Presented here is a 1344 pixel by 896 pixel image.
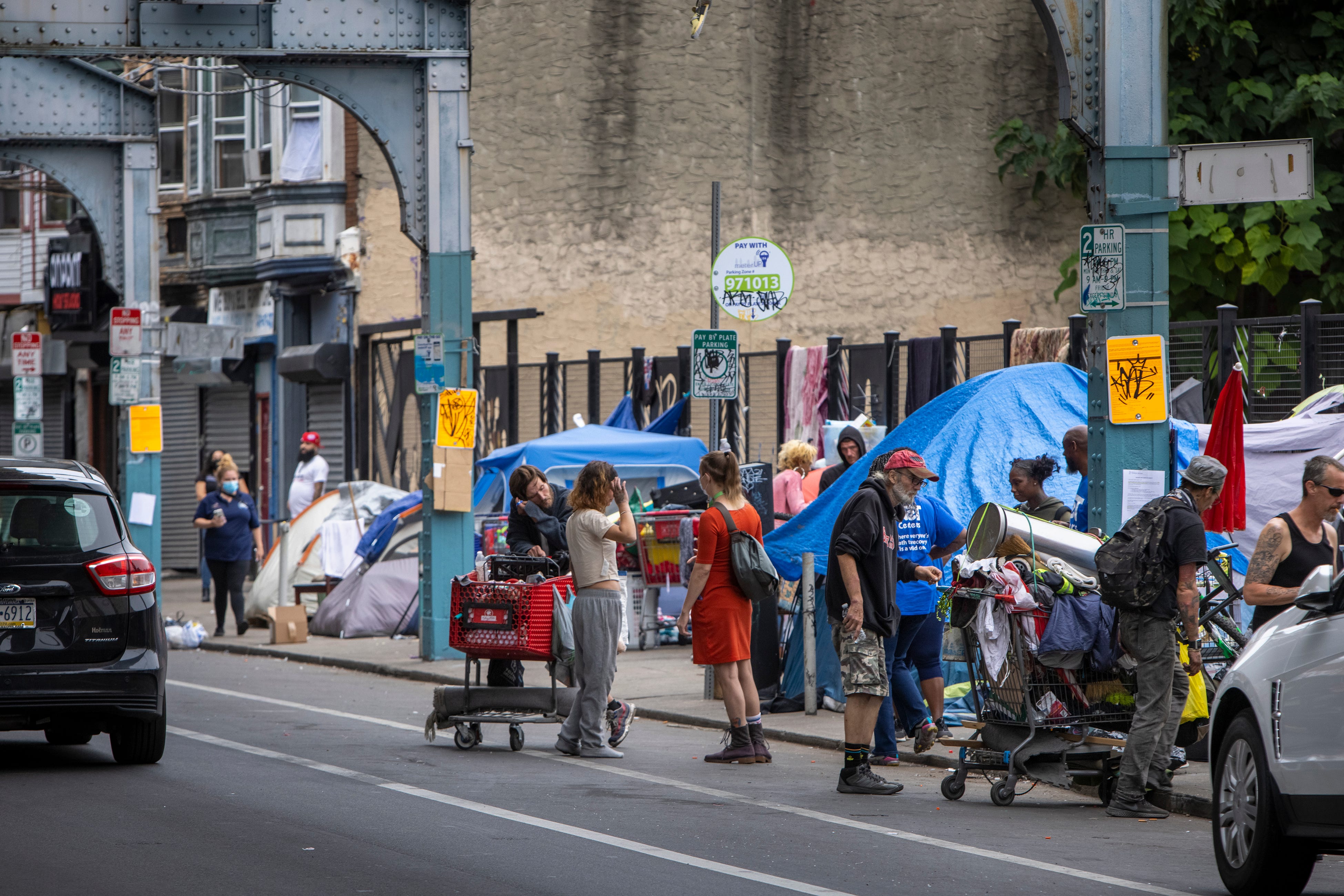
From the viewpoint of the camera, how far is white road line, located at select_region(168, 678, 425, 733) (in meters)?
13.0

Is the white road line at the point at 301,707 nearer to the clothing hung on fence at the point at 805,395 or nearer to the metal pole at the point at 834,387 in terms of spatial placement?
the clothing hung on fence at the point at 805,395

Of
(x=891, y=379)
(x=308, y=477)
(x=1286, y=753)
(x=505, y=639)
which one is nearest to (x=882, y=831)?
(x=1286, y=753)

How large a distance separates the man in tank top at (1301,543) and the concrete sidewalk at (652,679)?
3.78ft

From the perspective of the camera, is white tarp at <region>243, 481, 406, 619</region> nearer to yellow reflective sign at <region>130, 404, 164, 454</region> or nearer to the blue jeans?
yellow reflective sign at <region>130, 404, 164, 454</region>

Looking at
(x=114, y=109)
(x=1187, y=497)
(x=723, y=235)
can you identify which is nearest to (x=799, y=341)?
(x=723, y=235)

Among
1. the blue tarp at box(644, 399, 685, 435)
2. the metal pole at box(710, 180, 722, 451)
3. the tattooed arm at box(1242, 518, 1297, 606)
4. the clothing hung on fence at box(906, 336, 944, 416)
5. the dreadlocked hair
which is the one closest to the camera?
the tattooed arm at box(1242, 518, 1297, 606)

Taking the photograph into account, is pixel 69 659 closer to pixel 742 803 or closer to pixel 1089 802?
pixel 742 803

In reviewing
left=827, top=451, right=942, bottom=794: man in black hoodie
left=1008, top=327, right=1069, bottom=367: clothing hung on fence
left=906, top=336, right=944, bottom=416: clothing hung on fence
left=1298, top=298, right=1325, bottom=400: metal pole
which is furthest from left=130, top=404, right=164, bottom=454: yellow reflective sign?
left=827, top=451, right=942, bottom=794: man in black hoodie

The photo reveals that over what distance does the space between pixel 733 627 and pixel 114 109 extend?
13.2 meters

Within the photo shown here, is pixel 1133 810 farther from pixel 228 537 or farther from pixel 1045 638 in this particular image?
pixel 228 537

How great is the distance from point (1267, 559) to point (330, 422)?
73.7ft

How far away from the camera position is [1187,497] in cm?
909

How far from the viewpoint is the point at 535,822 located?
29.0 ft

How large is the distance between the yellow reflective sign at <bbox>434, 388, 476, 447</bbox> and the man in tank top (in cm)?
902
